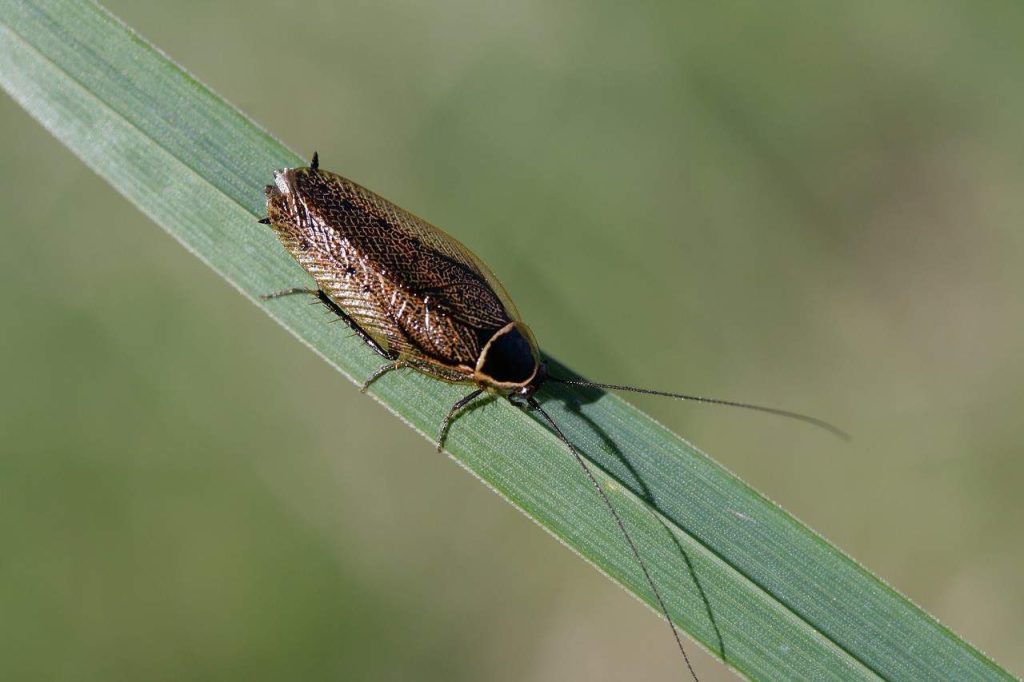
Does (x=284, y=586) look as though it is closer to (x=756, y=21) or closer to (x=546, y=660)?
(x=546, y=660)

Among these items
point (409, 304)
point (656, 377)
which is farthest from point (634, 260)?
point (409, 304)

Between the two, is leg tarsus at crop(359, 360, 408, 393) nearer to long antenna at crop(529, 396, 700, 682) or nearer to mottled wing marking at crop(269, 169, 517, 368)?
mottled wing marking at crop(269, 169, 517, 368)

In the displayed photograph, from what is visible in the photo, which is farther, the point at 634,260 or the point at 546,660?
the point at 634,260

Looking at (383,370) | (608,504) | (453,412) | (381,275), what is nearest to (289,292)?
(381,275)

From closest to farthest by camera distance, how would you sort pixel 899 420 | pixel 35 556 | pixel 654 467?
pixel 654 467 → pixel 35 556 → pixel 899 420

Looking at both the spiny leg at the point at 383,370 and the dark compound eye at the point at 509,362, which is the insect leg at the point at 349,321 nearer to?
the spiny leg at the point at 383,370

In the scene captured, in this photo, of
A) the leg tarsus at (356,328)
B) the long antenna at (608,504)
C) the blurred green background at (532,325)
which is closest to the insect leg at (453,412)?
the long antenna at (608,504)

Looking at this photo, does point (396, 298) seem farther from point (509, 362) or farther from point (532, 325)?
point (532, 325)
